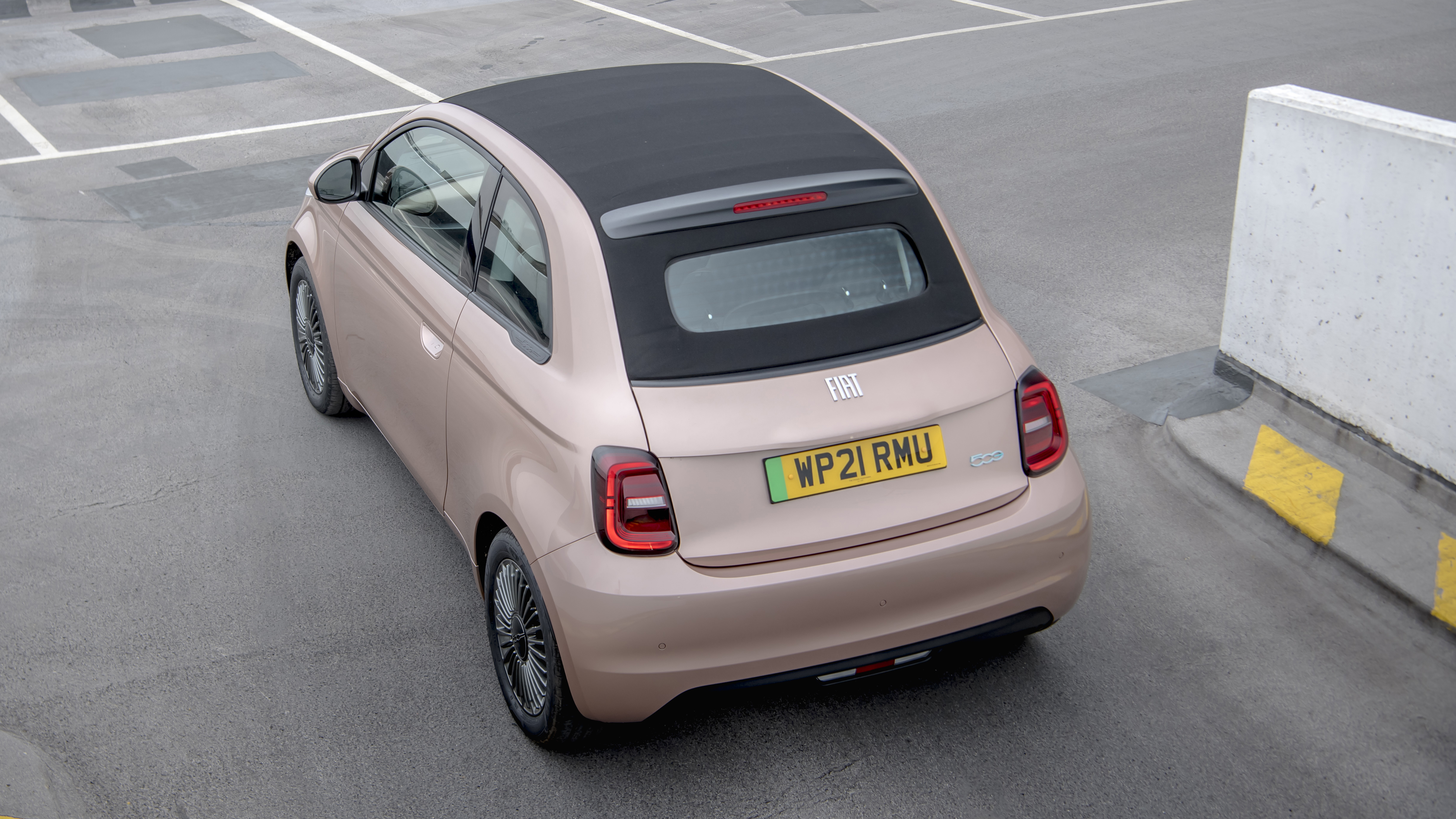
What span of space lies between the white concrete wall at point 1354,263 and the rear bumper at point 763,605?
2.51 metres

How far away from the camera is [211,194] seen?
9.19 m

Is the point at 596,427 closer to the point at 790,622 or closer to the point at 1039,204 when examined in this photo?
the point at 790,622

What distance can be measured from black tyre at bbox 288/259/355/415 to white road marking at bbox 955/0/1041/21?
12.6 m

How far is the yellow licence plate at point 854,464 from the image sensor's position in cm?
320

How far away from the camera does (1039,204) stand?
888 cm

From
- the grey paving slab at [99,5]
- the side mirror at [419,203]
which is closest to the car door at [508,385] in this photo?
the side mirror at [419,203]

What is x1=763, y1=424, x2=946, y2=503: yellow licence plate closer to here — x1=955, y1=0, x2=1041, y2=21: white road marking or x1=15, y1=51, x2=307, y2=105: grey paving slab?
x1=15, y1=51, x2=307, y2=105: grey paving slab

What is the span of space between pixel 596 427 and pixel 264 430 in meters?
3.16

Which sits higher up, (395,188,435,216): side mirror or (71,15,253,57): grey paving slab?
(71,15,253,57): grey paving slab

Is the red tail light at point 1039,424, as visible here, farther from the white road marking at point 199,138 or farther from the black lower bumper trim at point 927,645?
the white road marking at point 199,138

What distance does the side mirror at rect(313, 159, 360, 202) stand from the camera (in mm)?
4961

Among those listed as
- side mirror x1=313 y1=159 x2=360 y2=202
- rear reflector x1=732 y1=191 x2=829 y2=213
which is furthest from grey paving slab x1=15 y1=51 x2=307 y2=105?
rear reflector x1=732 y1=191 x2=829 y2=213

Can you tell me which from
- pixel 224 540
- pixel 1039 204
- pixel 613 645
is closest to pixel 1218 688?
pixel 613 645

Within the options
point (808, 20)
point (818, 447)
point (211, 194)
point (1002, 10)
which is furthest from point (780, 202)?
point (1002, 10)
